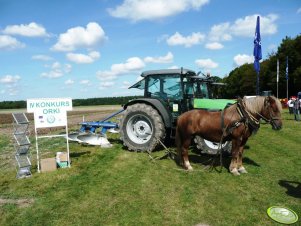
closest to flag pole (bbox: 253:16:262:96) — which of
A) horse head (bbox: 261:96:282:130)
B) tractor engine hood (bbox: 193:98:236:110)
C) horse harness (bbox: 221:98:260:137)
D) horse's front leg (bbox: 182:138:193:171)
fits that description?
tractor engine hood (bbox: 193:98:236:110)

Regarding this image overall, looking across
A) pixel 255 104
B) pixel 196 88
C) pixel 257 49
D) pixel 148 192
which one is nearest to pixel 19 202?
pixel 148 192

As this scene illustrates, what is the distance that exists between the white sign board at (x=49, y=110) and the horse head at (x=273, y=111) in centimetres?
519

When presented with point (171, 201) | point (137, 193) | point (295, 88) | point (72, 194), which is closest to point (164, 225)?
point (171, 201)

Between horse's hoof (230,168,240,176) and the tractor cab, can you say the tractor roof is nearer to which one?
the tractor cab

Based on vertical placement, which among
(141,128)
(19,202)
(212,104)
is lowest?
(19,202)

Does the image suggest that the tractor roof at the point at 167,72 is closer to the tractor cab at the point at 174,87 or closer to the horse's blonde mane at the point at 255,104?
the tractor cab at the point at 174,87

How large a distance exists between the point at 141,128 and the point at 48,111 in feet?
10.2

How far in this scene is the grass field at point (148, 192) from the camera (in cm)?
516

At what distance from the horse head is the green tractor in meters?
1.90

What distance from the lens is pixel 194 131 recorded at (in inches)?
305

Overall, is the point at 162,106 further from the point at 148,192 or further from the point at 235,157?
the point at 148,192

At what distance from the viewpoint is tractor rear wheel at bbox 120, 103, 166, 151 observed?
9352 mm

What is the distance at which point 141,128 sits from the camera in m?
10.1

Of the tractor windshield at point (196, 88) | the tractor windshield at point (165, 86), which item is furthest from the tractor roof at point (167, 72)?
the tractor windshield at point (196, 88)
